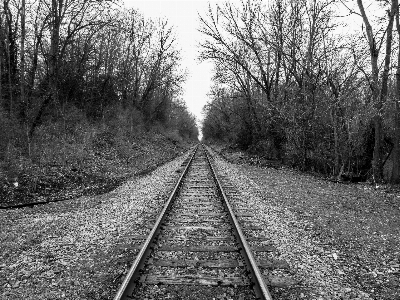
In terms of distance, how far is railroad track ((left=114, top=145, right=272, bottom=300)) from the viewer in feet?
12.8

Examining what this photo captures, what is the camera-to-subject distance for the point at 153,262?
4734 mm

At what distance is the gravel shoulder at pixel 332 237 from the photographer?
421 cm

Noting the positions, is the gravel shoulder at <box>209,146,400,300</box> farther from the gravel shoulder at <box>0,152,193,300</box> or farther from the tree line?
the tree line

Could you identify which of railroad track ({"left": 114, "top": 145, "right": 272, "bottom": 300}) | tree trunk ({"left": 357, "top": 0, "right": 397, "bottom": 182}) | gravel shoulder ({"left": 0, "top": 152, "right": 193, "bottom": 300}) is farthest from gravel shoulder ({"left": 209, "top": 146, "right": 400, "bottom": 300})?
gravel shoulder ({"left": 0, "top": 152, "right": 193, "bottom": 300})

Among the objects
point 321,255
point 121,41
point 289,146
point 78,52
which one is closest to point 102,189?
point 321,255

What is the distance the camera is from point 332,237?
612 centimetres

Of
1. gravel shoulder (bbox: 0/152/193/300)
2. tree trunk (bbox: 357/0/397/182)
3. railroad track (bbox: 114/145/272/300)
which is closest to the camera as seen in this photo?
railroad track (bbox: 114/145/272/300)

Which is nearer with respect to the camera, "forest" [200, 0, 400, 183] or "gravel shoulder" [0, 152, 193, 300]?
"gravel shoulder" [0, 152, 193, 300]

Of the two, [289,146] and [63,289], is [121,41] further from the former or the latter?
[63,289]

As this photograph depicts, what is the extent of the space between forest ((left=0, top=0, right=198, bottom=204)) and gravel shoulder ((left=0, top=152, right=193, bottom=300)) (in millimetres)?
3172

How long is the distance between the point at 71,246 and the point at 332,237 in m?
5.13

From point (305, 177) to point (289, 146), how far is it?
331 centimetres

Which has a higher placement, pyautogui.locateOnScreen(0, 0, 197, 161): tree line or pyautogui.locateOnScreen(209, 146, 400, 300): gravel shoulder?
pyautogui.locateOnScreen(0, 0, 197, 161): tree line

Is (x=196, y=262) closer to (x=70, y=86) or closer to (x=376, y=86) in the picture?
(x=376, y=86)
